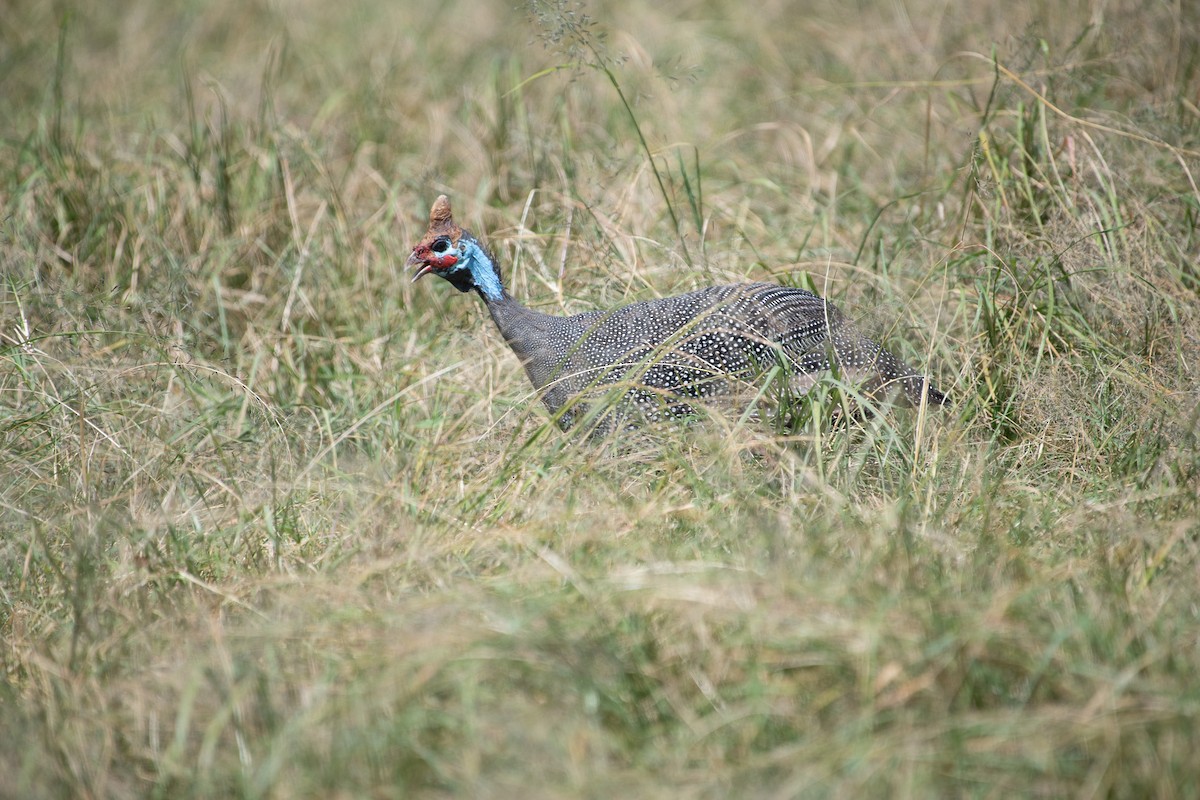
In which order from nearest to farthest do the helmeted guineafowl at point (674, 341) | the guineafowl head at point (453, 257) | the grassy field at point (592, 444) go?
the grassy field at point (592, 444) → the helmeted guineafowl at point (674, 341) → the guineafowl head at point (453, 257)

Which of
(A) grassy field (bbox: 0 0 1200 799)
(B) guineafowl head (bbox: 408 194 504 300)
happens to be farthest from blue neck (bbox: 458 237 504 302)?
(A) grassy field (bbox: 0 0 1200 799)

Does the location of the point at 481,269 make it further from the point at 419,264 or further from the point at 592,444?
the point at 592,444

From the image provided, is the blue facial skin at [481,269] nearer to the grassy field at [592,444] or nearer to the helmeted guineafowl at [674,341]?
the helmeted guineafowl at [674,341]

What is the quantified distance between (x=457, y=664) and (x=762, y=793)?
0.57m

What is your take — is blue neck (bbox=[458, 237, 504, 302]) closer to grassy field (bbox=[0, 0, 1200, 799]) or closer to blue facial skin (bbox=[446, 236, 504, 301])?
blue facial skin (bbox=[446, 236, 504, 301])

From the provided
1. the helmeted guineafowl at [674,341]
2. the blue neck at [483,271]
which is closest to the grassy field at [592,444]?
the helmeted guineafowl at [674,341]

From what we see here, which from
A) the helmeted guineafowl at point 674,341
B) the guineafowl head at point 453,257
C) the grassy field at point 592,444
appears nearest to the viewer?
the grassy field at point 592,444

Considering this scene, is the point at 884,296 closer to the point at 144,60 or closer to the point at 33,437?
the point at 33,437

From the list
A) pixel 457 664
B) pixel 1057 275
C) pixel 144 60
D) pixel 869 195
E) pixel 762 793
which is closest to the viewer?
pixel 762 793

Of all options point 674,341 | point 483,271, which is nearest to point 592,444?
point 674,341

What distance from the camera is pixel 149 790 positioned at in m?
A: 2.05

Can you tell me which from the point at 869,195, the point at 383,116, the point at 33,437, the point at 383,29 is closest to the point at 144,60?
the point at 383,29

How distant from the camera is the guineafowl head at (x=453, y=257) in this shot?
3.40 metres

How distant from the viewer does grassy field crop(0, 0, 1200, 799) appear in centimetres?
196
